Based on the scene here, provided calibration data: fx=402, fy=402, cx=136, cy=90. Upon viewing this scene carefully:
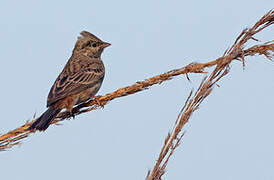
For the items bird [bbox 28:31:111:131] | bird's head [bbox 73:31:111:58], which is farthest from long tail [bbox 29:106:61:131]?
bird's head [bbox 73:31:111:58]

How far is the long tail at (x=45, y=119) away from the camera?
376 centimetres

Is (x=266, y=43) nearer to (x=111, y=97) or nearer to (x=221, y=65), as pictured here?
(x=221, y=65)

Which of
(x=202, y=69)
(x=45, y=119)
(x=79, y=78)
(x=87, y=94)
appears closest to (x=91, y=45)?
(x=79, y=78)

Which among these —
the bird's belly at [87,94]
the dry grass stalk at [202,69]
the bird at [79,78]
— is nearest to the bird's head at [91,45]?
the bird at [79,78]

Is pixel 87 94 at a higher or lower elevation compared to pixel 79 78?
lower

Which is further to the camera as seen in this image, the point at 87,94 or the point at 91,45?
the point at 91,45

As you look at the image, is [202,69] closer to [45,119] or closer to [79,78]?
[45,119]

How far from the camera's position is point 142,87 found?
3.27m

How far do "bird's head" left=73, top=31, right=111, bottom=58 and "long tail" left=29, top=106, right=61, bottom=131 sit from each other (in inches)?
Answer: 75.7

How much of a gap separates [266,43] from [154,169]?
1.29 m

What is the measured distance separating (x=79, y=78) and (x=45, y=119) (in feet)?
6.09

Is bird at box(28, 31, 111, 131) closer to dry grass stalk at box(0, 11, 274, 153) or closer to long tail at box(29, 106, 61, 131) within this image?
long tail at box(29, 106, 61, 131)

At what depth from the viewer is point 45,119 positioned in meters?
4.55

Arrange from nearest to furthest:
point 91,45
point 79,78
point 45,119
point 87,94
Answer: point 45,119
point 87,94
point 79,78
point 91,45
